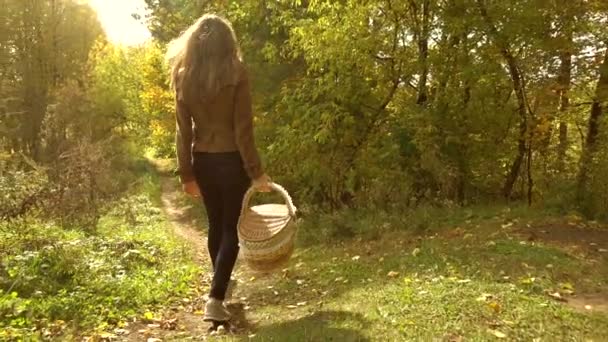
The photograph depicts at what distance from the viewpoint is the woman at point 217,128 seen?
429 centimetres

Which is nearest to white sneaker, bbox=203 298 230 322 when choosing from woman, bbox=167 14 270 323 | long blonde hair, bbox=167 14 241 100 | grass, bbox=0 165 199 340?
woman, bbox=167 14 270 323

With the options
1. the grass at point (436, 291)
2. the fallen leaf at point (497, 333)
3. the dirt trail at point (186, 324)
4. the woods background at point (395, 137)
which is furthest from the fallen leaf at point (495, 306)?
the dirt trail at point (186, 324)

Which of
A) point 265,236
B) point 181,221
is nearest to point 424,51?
point 265,236

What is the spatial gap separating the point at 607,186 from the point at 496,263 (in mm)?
3921

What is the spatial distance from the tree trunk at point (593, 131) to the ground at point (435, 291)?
115 centimetres

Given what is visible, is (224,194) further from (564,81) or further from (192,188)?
(564,81)

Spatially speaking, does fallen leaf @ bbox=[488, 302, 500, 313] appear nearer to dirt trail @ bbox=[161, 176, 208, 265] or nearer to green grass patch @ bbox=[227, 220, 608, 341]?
green grass patch @ bbox=[227, 220, 608, 341]

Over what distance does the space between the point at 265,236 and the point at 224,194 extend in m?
0.48

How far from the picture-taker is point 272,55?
11.3 metres

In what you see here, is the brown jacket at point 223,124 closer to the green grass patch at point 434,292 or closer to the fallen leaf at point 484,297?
the green grass patch at point 434,292

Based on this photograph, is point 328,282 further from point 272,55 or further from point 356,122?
point 272,55

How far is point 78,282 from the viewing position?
5.77 metres

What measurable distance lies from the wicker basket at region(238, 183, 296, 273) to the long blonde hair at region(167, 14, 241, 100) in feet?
2.91

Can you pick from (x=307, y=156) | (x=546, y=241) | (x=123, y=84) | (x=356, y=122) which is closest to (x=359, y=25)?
(x=356, y=122)
